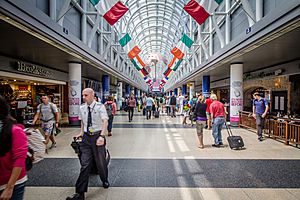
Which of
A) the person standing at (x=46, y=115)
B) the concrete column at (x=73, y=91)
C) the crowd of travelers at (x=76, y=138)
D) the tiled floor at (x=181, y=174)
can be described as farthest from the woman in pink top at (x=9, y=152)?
the concrete column at (x=73, y=91)

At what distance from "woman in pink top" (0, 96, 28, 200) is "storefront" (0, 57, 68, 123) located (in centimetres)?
1009

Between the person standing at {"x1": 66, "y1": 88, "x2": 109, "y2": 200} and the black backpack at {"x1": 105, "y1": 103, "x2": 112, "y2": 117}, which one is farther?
the black backpack at {"x1": 105, "y1": 103, "x2": 112, "y2": 117}

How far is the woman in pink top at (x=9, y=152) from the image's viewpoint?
1.96 meters

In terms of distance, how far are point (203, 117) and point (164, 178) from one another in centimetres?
321

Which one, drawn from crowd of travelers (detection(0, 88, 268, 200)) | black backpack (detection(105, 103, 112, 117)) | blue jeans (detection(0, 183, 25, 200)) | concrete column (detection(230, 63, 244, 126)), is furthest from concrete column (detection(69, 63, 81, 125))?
blue jeans (detection(0, 183, 25, 200))

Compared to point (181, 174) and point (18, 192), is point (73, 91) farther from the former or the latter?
point (18, 192)

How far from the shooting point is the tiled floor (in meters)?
3.96

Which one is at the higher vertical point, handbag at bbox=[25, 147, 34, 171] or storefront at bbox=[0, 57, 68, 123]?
storefront at bbox=[0, 57, 68, 123]

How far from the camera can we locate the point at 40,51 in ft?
33.9

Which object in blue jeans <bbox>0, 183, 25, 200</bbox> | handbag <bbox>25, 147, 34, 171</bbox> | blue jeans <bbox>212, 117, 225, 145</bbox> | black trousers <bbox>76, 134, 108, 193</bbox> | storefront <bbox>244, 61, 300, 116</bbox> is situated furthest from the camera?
storefront <bbox>244, 61, 300, 116</bbox>

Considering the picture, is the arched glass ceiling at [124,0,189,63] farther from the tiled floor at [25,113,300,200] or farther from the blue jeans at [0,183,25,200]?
Result: the blue jeans at [0,183,25,200]

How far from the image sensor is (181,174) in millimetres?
4926

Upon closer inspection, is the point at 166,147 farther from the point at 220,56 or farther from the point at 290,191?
the point at 220,56

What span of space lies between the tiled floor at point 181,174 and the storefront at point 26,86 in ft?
20.5
